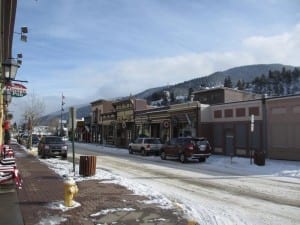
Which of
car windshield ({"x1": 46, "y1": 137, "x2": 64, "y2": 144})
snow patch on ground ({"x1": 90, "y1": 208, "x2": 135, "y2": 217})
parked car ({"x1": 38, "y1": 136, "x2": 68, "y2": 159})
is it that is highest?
car windshield ({"x1": 46, "y1": 137, "x2": 64, "y2": 144})

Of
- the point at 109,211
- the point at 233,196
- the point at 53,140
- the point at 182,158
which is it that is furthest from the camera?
the point at 53,140

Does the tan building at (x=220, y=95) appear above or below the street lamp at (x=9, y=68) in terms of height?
Answer: above

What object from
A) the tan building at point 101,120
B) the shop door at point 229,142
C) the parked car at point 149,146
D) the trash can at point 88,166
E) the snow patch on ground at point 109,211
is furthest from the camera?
the tan building at point 101,120

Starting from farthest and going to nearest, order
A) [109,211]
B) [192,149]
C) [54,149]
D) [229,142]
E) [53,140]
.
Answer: [229,142] < [53,140] < [54,149] < [192,149] < [109,211]

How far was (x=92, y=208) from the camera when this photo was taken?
37.9ft

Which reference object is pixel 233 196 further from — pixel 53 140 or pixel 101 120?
pixel 101 120

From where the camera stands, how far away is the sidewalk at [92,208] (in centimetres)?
1004

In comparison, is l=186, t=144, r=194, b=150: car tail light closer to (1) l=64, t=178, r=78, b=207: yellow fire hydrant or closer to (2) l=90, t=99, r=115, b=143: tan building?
(1) l=64, t=178, r=78, b=207: yellow fire hydrant

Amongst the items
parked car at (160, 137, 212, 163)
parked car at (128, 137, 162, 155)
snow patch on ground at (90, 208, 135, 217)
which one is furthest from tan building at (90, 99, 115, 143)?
snow patch on ground at (90, 208, 135, 217)

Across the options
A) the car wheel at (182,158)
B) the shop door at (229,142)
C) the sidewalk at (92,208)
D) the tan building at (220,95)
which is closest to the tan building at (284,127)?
the shop door at (229,142)

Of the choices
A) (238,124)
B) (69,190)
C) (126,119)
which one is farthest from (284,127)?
(126,119)

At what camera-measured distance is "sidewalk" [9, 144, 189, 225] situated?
395 inches

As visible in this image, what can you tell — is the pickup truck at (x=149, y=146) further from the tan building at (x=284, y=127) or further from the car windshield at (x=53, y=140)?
the tan building at (x=284, y=127)

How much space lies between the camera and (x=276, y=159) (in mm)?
32188
